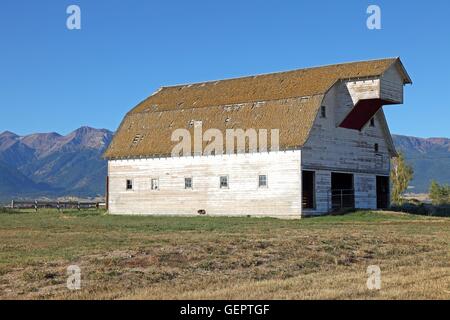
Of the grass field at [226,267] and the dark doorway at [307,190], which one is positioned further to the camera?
the dark doorway at [307,190]

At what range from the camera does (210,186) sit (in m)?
49.0

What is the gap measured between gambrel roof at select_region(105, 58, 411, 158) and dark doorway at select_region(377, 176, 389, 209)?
852cm

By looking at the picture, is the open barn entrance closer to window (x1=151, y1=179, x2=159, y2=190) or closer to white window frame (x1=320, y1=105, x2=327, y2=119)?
white window frame (x1=320, y1=105, x2=327, y2=119)

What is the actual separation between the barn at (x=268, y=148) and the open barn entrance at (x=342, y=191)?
3.4 inches

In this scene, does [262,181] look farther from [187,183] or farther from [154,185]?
[154,185]

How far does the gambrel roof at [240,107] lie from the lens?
4656 cm

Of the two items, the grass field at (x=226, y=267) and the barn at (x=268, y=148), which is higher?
the barn at (x=268, y=148)

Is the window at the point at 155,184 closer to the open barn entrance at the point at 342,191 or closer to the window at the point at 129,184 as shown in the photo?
the window at the point at 129,184

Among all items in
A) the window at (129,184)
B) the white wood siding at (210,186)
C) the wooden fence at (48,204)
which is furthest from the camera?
the wooden fence at (48,204)

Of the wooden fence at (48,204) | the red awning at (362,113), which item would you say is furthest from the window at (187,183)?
the wooden fence at (48,204)

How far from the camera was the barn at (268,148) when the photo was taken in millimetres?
45938

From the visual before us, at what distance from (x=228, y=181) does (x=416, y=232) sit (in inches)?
768

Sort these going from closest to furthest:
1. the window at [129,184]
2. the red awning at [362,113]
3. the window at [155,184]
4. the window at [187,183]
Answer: the red awning at [362,113], the window at [187,183], the window at [155,184], the window at [129,184]

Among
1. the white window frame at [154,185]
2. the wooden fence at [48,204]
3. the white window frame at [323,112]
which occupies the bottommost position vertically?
the wooden fence at [48,204]
